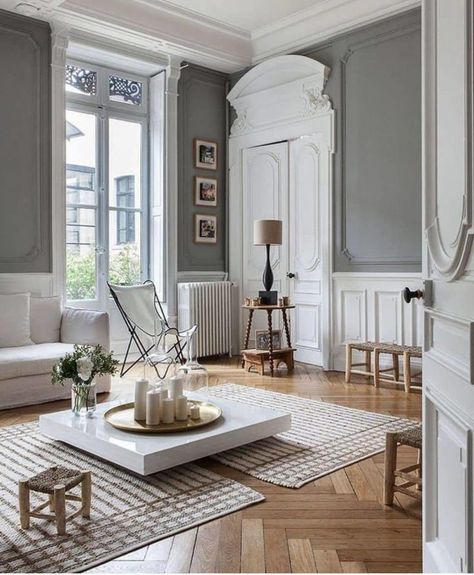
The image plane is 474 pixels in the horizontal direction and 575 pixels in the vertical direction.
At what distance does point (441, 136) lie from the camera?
4.79 ft

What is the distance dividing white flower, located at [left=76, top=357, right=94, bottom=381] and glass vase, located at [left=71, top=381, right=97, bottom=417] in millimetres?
103

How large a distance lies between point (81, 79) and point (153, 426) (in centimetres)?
426

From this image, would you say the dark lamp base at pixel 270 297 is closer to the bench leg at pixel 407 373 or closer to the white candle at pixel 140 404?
the bench leg at pixel 407 373

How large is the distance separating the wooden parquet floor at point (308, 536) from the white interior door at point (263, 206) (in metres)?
3.40

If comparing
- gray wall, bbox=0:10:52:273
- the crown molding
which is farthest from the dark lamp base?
the crown molding

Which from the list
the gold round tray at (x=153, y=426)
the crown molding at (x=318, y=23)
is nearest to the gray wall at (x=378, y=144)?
the crown molding at (x=318, y=23)

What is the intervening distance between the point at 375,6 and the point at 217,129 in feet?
7.22

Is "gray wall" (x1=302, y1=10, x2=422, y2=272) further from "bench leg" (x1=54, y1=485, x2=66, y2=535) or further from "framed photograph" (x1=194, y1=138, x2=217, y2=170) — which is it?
"bench leg" (x1=54, y1=485, x2=66, y2=535)

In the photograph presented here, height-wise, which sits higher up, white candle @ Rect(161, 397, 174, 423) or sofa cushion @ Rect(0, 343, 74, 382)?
sofa cushion @ Rect(0, 343, 74, 382)

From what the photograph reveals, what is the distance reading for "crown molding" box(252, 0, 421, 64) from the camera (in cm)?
508

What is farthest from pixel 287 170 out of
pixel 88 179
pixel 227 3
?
pixel 88 179

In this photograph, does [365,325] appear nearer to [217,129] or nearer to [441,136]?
[217,129]

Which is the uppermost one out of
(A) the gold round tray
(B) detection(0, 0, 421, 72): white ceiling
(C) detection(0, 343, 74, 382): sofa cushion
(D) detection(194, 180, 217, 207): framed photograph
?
(B) detection(0, 0, 421, 72): white ceiling

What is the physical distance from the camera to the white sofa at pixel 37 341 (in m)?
3.99
